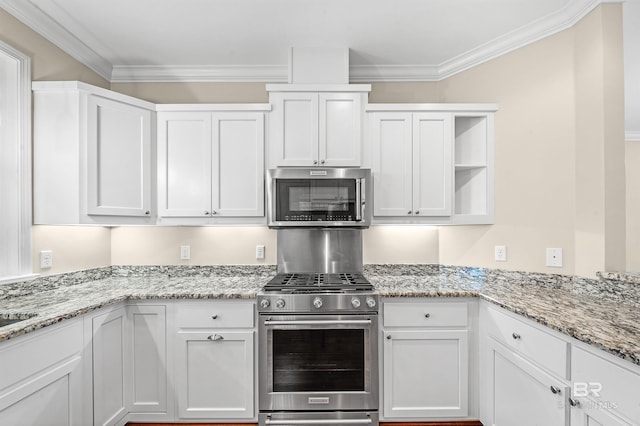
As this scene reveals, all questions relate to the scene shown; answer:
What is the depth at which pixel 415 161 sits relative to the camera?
257 centimetres

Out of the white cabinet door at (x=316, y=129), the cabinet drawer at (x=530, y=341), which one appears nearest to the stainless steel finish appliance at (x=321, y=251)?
the white cabinet door at (x=316, y=129)

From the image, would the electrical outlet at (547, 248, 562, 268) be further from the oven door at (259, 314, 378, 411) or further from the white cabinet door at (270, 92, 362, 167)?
the white cabinet door at (270, 92, 362, 167)

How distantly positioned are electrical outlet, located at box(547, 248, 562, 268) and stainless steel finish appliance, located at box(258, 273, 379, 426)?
49.1 inches

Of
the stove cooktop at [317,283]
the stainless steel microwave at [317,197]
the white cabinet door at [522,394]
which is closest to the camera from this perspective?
the white cabinet door at [522,394]

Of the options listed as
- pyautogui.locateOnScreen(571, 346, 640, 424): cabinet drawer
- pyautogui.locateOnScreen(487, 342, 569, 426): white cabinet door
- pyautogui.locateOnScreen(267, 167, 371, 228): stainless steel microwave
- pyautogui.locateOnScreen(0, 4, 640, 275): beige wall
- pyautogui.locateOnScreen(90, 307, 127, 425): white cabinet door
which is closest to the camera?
pyautogui.locateOnScreen(571, 346, 640, 424): cabinet drawer

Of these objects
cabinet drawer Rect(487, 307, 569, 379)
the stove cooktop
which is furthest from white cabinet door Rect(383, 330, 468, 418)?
the stove cooktop

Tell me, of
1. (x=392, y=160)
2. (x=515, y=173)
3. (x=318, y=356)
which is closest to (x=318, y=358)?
(x=318, y=356)

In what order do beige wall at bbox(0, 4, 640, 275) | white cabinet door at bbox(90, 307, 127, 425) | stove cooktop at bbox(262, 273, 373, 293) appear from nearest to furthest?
white cabinet door at bbox(90, 307, 127, 425) → beige wall at bbox(0, 4, 640, 275) → stove cooktop at bbox(262, 273, 373, 293)

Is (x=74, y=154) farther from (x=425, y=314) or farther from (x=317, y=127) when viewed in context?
(x=425, y=314)

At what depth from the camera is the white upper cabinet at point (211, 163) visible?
2572 mm

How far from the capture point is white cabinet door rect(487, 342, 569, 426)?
1482mm

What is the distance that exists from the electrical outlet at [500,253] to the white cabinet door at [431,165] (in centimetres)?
46

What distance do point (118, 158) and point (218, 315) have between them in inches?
52.1

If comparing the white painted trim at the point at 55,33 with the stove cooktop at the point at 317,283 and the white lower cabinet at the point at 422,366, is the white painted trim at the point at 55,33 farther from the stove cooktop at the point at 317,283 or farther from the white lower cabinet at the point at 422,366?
the white lower cabinet at the point at 422,366
